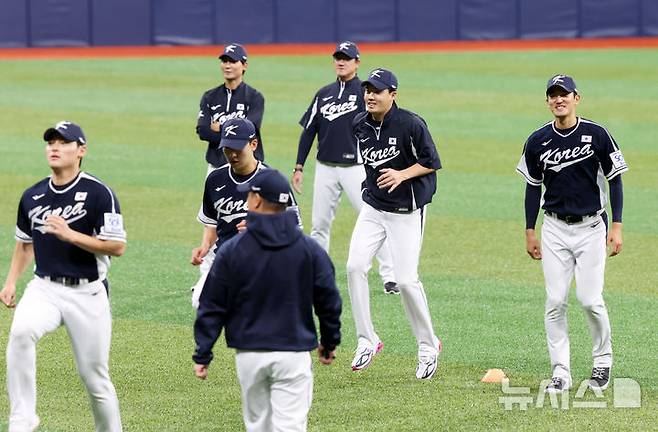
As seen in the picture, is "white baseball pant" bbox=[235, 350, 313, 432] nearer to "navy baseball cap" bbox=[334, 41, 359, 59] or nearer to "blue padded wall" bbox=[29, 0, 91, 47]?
"navy baseball cap" bbox=[334, 41, 359, 59]

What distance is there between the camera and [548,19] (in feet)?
121

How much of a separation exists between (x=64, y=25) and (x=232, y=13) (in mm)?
4791

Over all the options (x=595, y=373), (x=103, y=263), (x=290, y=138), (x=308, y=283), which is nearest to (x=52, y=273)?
(x=103, y=263)

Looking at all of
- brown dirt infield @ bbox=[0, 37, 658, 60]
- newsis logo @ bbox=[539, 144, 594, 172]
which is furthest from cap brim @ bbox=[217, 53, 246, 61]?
brown dirt infield @ bbox=[0, 37, 658, 60]

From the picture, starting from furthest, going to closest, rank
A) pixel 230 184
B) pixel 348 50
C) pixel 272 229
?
pixel 348 50
pixel 230 184
pixel 272 229

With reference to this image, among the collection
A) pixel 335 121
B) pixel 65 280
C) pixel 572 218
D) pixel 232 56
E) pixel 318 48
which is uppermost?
pixel 232 56

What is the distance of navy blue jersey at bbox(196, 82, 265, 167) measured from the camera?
11836 millimetres

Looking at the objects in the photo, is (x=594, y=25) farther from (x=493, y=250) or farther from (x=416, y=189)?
(x=416, y=189)

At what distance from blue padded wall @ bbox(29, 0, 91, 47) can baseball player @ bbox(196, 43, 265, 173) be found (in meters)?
24.1

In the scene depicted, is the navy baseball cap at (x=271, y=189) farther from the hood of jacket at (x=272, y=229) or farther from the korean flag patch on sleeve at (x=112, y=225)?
the korean flag patch on sleeve at (x=112, y=225)

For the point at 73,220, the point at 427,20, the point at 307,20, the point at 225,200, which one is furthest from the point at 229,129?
the point at 427,20

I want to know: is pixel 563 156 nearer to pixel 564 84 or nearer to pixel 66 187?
pixel 564 84

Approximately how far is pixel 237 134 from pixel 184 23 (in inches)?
1143

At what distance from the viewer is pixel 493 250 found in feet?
44.6
